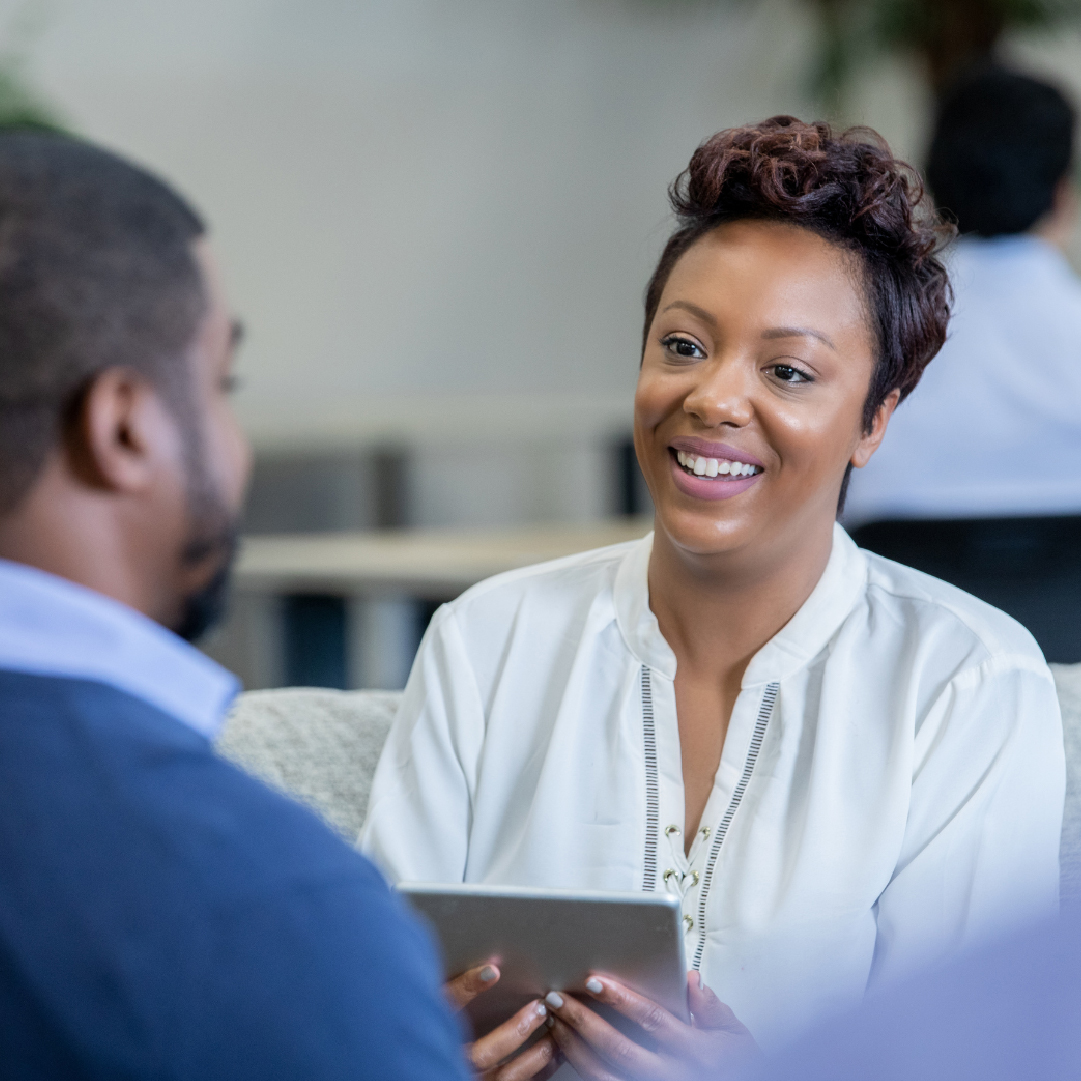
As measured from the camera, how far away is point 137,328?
70 centimetres

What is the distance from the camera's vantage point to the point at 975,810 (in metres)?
1.23

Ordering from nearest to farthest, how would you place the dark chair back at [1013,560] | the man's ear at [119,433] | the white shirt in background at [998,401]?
the man's ear at [119,433] < the dark chair back at [1013,560] < the white shirt in background at [998,401]

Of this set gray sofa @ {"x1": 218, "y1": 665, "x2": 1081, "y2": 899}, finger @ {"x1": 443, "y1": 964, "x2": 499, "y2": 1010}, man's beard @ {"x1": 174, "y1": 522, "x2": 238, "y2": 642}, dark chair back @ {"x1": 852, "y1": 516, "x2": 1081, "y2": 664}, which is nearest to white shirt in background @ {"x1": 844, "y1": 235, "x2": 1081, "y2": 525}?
dark chair back @ {"x1": 852, "y1": 516, "x2": 1081, "y2": 664}

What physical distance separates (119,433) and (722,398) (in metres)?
0.75

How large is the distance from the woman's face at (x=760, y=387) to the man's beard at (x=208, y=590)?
647 millimetres

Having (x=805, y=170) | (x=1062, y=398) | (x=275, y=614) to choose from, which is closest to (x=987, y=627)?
(x=805, y=170)

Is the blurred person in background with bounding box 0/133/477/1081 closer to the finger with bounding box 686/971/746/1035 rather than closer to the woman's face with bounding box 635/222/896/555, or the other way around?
the finger with bounding box 686/971/746/1035

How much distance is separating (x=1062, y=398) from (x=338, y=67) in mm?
3916

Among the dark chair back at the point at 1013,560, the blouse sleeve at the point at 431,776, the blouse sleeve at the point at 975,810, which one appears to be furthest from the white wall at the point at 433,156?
the blouse sleeve at the point at 975,810

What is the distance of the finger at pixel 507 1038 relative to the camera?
44.4 inches

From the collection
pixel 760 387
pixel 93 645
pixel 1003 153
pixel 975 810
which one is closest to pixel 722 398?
pixel 760 387

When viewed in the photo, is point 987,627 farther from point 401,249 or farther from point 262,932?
point 401,249

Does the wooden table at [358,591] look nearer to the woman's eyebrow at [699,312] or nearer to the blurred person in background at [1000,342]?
the blurred person in background at [1000,342]

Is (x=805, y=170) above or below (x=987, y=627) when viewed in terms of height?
above
